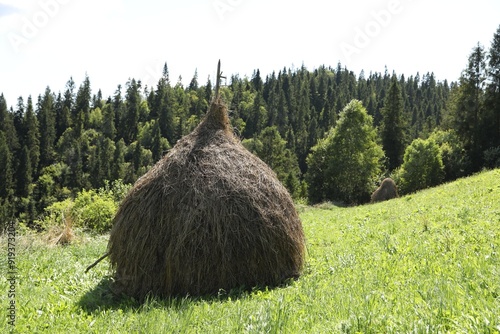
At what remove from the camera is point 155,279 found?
21.9 ft

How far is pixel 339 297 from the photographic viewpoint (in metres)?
5.17

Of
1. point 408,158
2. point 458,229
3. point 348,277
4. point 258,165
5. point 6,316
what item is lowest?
point 6,316

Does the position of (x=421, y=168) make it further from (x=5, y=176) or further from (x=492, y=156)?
Answer: (x=5, y=176)

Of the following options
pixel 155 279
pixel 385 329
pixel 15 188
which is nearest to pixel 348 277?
pixel 385 329

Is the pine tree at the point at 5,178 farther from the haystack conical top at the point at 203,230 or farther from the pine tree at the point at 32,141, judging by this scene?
the haystack conical top at the point at 203,230

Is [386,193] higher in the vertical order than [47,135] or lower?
lower

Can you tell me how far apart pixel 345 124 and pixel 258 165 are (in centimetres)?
3936

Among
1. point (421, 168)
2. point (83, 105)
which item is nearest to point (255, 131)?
point (83, 105)

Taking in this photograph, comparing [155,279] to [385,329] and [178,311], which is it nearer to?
[178,311]

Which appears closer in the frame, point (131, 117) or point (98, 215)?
point (98, 215)

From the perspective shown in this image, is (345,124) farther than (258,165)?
→ Yes

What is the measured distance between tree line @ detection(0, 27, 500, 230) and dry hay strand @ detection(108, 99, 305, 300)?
3340 cm

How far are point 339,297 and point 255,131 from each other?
116814 millimetres

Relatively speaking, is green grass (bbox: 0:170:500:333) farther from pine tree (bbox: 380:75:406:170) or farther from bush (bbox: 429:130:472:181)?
pine tree (bbox: 380:75:406:170)
